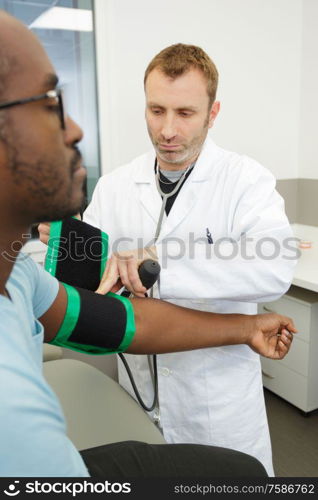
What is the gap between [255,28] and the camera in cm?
220

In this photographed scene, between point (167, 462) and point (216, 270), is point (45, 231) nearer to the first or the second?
point (216, 270)

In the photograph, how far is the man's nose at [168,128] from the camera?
118 centimetres

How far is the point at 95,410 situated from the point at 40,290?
0.40 meters

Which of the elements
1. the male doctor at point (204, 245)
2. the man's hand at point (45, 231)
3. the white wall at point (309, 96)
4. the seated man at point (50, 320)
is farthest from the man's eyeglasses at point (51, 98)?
the white wall at point (309, 96)

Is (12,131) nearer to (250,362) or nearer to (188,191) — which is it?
(188,191)

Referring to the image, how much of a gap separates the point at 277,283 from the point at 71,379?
0.62 meters

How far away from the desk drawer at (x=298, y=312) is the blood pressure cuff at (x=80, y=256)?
3.91 ft

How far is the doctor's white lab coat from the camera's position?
Result: 1.05m

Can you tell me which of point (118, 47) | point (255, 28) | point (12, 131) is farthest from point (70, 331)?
point (255, 28)

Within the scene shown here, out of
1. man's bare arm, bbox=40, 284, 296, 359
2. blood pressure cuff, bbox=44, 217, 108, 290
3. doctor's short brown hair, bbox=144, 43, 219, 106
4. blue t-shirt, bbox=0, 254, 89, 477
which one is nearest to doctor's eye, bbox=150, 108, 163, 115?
doctor's short brown hair, bbox=144, 43, 219, 106

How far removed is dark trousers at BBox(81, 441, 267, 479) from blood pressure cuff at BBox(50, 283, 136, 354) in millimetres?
204

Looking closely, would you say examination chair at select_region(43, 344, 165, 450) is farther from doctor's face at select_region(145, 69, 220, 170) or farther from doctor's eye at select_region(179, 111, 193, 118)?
doctor's eye at select_region(179, 111, 193, 118)

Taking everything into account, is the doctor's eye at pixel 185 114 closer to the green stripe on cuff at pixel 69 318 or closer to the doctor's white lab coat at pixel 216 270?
the doctor's white lab coat at pixel 216 270

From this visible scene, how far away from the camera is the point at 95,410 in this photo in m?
1.04
